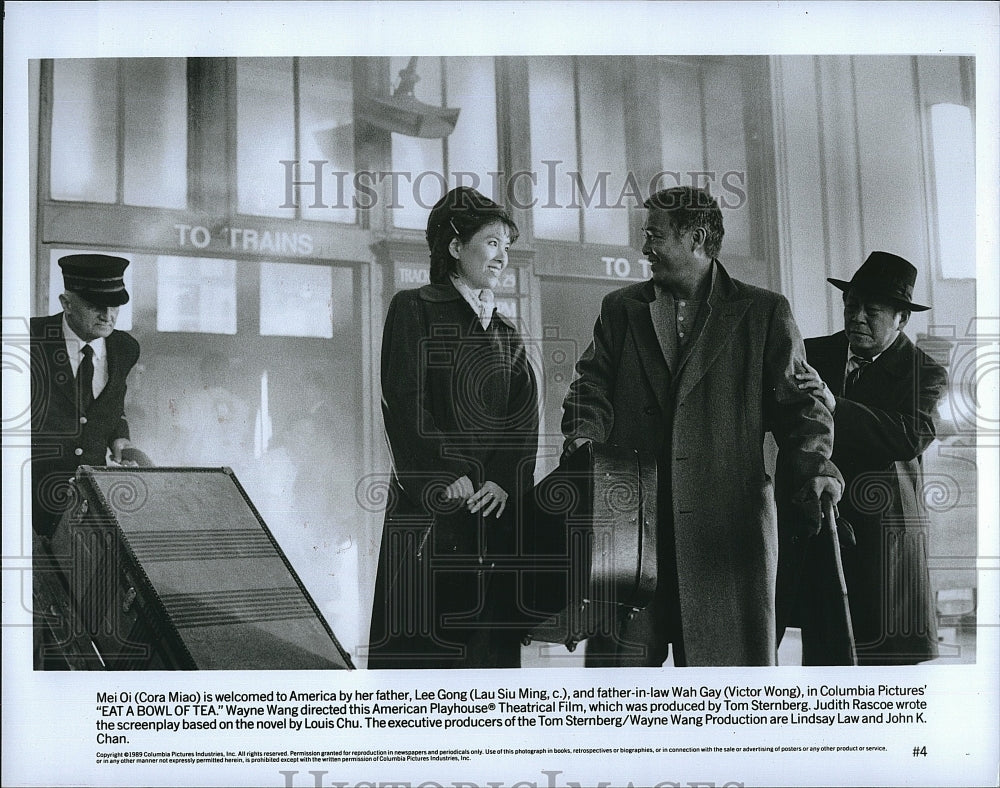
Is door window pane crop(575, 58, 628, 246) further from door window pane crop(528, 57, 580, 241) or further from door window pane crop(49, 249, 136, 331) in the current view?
door window pane crop(49, 249, 136, 331)

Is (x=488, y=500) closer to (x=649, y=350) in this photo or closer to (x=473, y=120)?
(x=649, y=350)

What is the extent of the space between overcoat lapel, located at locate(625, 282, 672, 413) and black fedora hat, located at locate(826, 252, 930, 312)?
58 cm

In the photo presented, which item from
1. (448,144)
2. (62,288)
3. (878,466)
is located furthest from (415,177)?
(878,466)

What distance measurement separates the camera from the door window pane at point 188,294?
2828mm

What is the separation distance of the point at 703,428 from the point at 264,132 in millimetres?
1638

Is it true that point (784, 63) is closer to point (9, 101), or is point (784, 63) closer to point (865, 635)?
point (865, 635)

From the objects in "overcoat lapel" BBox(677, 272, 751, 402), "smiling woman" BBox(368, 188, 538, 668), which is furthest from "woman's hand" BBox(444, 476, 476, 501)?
"overcoat lapel" BBox(677, 272, 751, 402)

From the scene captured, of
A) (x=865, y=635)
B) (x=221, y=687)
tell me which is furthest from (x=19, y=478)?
(x=865, y=635)

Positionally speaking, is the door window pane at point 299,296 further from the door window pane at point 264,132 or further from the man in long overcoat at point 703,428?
the man in long overcoat at point 703,428

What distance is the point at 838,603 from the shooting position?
287 centimetres

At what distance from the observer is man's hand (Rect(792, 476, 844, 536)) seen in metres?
2.84

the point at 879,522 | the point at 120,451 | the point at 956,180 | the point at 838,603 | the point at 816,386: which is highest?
the point at 956,180

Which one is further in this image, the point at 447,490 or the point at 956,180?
the point at 956,180

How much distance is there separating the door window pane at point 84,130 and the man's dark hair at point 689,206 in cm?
167
